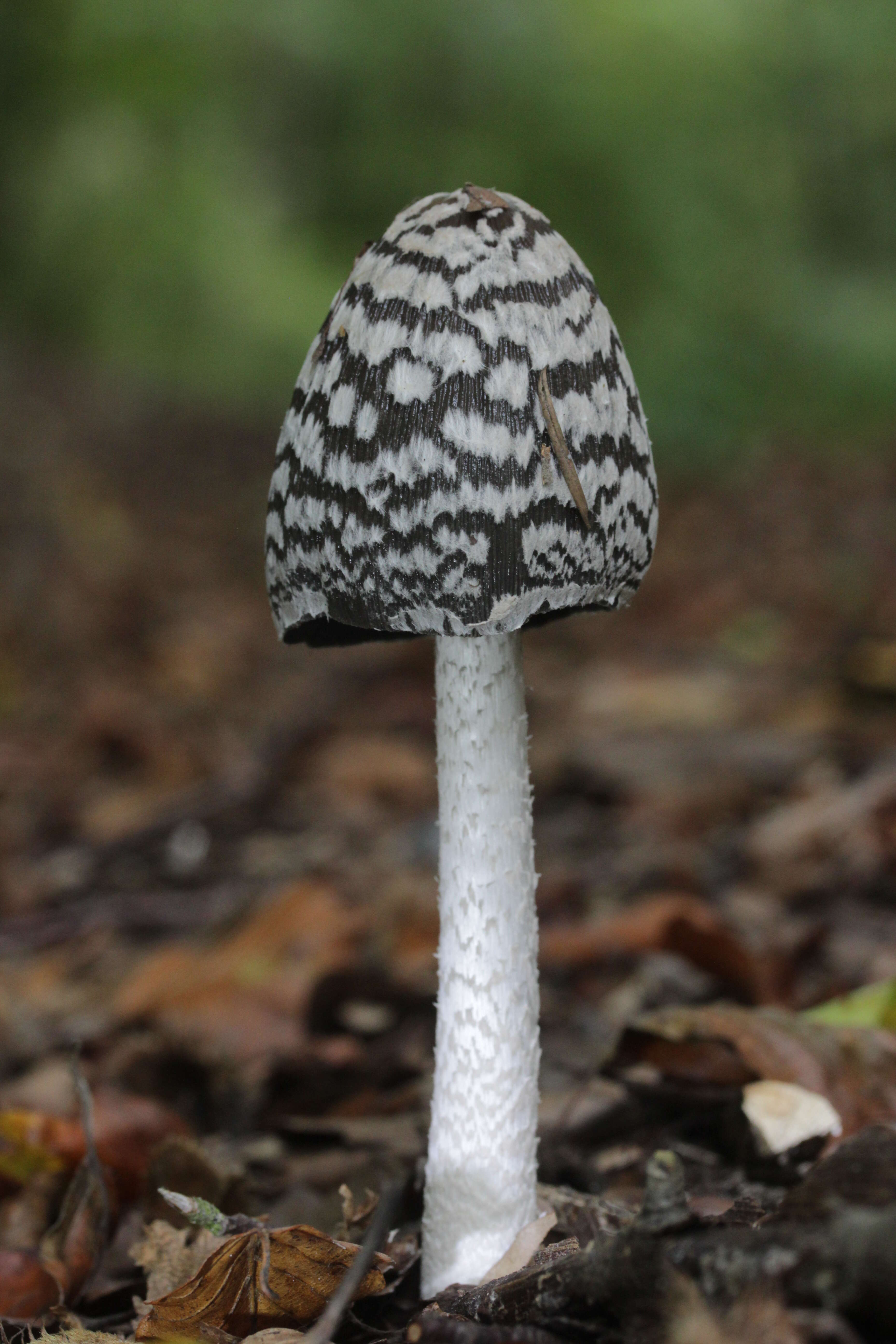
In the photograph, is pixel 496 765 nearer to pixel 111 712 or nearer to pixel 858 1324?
pixel 858 1324

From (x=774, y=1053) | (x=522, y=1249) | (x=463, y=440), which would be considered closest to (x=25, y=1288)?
(x=522, y=1249)

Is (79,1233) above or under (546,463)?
under

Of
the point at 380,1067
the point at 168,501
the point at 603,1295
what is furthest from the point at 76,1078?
the point at 168,501

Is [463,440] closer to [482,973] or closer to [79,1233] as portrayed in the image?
[482,973]

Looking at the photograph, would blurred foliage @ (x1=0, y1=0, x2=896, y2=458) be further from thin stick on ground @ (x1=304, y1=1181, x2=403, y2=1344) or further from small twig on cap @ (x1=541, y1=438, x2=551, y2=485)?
thin stick on ground @ (x1=304, y1=1181, x2=403, y2=1344)

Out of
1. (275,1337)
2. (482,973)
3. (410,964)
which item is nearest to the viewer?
(275,1337)

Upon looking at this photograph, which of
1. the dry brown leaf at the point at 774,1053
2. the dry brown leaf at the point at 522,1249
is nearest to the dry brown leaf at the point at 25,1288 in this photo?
the dry brown leaf at the point at 522,1249

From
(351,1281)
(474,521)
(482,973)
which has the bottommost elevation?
(351,1281)
